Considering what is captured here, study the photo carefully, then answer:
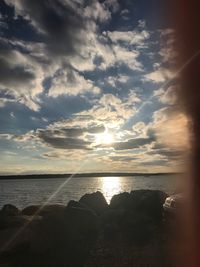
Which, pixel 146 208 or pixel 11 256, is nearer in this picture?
pixel 11 256

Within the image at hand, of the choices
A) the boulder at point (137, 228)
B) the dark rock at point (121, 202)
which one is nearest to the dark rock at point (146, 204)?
the dark rock at point (121, 202)

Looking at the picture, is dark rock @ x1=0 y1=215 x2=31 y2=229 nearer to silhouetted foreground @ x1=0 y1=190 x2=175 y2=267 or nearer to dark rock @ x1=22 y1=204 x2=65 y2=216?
silhouetted foreground @ x1=0 y1=190 x2=175 y2=267

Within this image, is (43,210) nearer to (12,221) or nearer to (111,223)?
(111,223)

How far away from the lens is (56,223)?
15195mm

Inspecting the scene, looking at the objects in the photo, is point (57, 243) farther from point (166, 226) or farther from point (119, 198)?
point (119, 198)

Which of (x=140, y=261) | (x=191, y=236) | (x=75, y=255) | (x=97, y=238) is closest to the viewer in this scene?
(x=140, y=261)

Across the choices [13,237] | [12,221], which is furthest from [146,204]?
[13,237]

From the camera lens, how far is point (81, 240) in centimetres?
1537

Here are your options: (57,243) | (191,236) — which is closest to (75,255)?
(57,243)

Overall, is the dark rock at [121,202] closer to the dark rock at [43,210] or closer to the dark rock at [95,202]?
the dark rock at [95,202]

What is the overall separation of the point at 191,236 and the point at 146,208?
5.55 m

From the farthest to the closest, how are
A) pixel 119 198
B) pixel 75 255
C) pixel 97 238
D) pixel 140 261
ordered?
1. pixel 119 198
2. pixel 97 238
3. pixel 75 255
4. pixel 140 261

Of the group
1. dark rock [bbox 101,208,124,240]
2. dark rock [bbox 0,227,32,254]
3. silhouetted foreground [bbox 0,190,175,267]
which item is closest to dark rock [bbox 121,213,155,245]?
silhouetted foreground [bbox 0,190,175,267]

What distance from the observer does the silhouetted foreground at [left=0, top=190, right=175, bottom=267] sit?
13.4 meters
